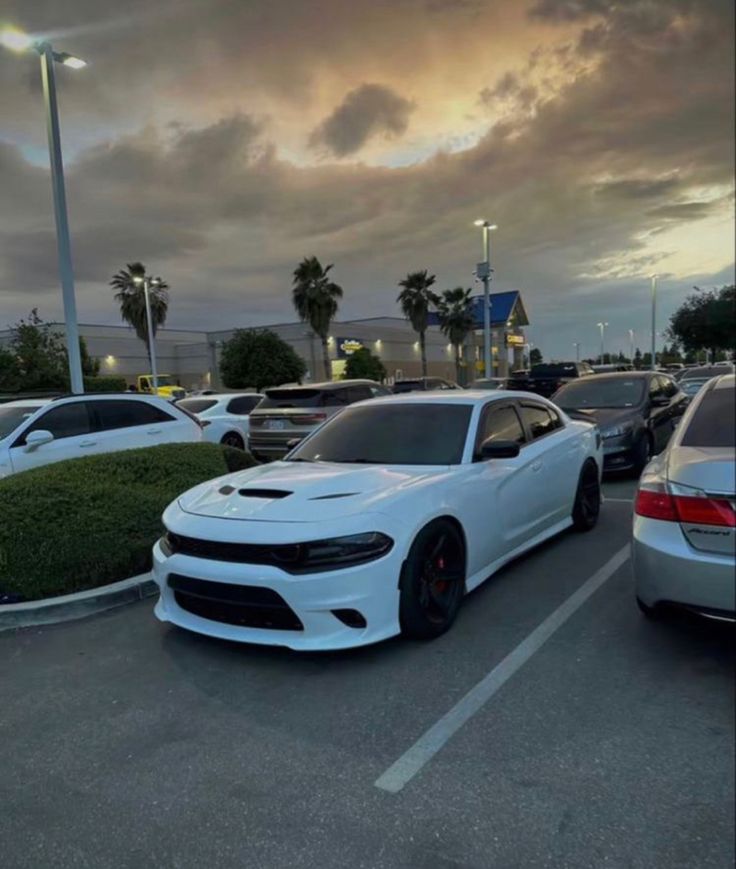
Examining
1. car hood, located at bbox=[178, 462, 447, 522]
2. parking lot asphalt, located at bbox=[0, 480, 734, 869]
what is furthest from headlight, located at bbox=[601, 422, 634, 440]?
car hood, located at bbox=[178, 462, 447, 522]

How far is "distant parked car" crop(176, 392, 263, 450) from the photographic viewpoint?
12.8 metres

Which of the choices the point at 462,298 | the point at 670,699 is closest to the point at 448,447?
the point at 670,699

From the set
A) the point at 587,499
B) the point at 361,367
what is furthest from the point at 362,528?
the point at 361,367

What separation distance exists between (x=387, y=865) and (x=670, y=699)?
1.66 m

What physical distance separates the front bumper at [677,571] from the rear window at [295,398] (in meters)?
7.80

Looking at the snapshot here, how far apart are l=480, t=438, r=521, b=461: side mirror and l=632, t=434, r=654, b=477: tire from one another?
5.12m

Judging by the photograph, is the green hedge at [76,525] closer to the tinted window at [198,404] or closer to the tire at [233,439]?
the tire at [233,439]

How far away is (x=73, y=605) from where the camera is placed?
4.69 metres

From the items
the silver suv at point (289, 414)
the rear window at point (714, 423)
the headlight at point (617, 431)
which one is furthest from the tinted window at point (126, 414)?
the rear window at point (714, 423)

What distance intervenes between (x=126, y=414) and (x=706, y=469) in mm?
7385

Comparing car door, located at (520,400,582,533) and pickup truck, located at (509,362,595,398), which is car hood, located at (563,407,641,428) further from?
pickup truck, located at (509,362,595,398)

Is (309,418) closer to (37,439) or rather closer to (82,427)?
(82,427)

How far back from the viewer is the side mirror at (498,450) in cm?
454

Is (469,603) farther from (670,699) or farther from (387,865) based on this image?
(387,865)
